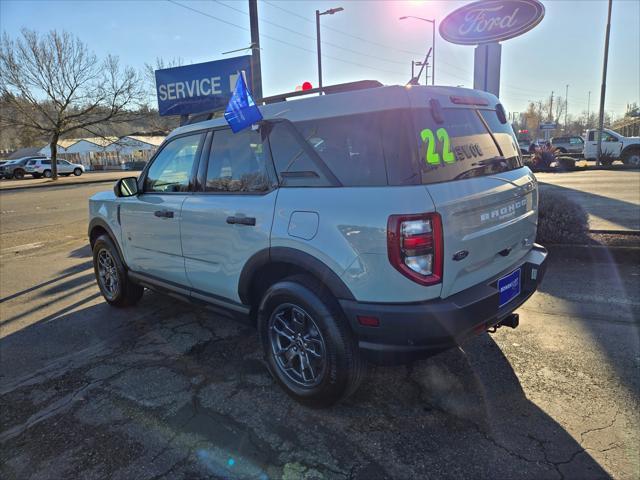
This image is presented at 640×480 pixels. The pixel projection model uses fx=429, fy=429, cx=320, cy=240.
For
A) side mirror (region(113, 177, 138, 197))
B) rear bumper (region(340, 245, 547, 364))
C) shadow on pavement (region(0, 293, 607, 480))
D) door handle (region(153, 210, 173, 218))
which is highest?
side mirror (region(113, 177, 138, 197))

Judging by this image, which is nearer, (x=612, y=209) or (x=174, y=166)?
(x=174, y=166)

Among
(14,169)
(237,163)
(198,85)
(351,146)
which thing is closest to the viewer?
(351,146)

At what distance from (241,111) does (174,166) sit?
1.14 m

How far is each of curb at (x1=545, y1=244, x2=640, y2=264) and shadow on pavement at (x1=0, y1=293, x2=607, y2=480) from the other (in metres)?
3.02

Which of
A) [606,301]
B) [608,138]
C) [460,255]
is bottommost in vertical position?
[606,301]

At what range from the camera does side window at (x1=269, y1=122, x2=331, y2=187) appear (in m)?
2.69

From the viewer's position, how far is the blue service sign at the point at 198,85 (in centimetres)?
767

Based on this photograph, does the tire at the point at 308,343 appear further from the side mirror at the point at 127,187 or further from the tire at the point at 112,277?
the tire at the point at 112,277

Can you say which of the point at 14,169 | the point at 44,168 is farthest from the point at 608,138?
the point at 14,169

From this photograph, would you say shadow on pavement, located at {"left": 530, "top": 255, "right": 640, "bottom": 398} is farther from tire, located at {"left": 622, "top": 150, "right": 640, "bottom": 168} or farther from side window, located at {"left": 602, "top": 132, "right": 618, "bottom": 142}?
side window, located at {"left": 602, "top": 132, "right": 618, "bottom": 142}

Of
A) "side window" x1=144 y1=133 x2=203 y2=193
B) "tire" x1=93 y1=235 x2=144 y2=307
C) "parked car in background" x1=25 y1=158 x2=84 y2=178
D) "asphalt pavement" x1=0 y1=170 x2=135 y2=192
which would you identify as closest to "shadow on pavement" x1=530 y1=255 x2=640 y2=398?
"side window" x1=144 y1=133 x2=203 y2=193

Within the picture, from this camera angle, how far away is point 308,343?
9.30ft

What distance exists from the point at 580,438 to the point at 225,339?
2805mm

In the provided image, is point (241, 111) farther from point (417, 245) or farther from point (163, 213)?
point (417, 245)
